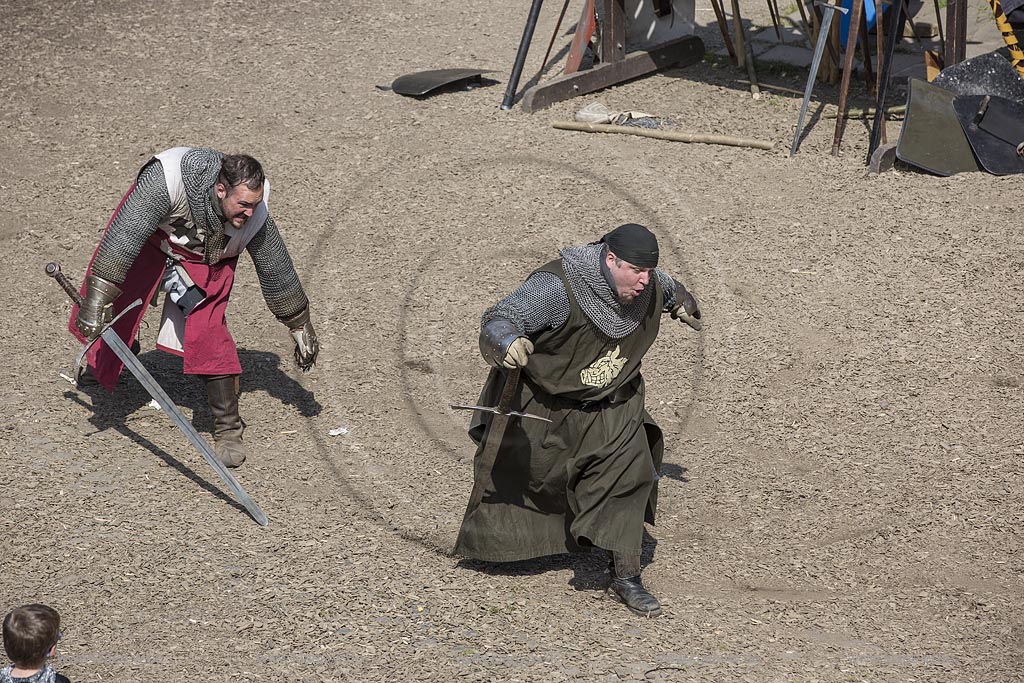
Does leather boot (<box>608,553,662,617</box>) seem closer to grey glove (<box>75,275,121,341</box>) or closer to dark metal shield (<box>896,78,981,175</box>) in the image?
grey glove (<box>75,275,121,341</box>)

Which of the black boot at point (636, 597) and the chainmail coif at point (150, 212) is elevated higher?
the chainmail coif at point (150, 212)

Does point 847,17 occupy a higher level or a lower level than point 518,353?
lower

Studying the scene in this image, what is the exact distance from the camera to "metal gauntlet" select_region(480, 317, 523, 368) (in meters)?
3.97

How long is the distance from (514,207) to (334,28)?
13.9 ft

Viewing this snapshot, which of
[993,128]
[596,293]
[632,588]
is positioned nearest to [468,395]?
[632,588]

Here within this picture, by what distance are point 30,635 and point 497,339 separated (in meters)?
1.73

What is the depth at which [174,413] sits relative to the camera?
15.4ft

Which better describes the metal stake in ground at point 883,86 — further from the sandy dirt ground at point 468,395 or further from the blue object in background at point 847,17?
the blue object in background at point 847,17

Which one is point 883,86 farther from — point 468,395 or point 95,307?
point 95,307


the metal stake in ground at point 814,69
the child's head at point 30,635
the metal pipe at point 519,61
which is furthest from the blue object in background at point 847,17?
the child's head at point 30,635

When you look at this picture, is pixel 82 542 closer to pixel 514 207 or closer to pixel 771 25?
pixel 514 207

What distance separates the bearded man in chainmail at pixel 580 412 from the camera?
4102 mm

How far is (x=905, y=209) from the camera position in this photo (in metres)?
7.80

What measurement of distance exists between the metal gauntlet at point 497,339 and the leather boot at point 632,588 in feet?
3.20
